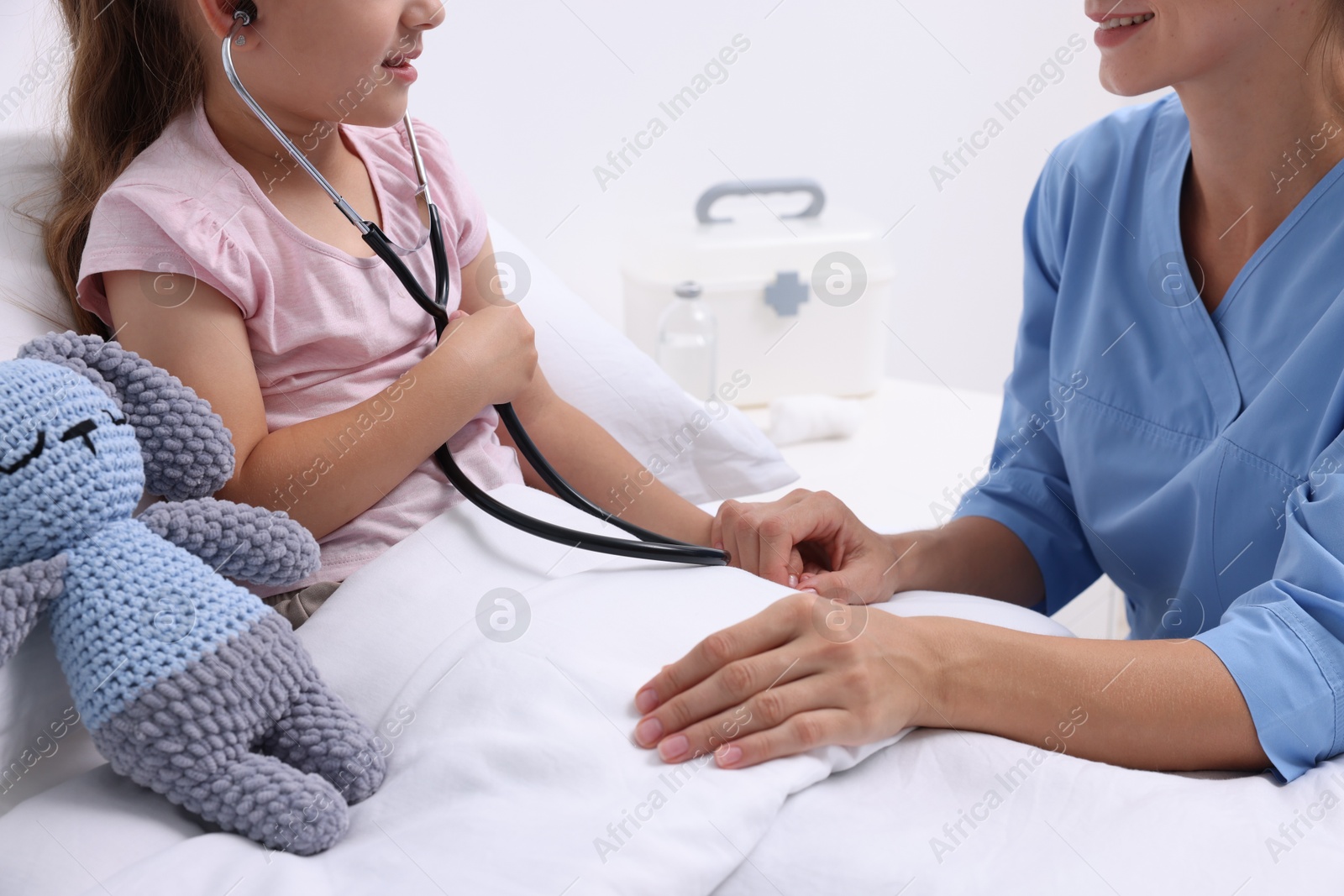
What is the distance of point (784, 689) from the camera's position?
0.66 metres

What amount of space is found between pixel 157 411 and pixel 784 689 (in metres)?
0.40

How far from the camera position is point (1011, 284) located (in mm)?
2164

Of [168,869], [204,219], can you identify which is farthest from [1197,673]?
[204,219]

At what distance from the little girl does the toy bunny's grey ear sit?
0.33 ft

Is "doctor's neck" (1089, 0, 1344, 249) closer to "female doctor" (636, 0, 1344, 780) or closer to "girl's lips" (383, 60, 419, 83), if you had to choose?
"female doctor" (636, 0, 1344, 780)

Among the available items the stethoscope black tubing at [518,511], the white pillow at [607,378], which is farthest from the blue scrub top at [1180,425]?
the stethoscope black tubing at [518,511]

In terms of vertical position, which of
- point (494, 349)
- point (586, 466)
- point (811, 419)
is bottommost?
point (811, 419)

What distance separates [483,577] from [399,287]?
27cm

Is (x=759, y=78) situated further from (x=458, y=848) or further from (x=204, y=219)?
(x=458, y=848)

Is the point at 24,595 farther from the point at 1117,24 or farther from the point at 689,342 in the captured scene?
the point at 689,342

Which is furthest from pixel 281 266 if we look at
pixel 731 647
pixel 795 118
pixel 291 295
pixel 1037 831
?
pixel 795 118

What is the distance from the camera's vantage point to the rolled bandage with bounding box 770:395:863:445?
151 centimetres

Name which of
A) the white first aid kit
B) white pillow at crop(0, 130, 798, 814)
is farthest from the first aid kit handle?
white pillow at crop(0, 130, 798, 814)

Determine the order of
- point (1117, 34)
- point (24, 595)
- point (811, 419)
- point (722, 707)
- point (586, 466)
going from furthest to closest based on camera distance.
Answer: point (811, 419) < point (586, 466) < point (1117, 34) < point (722, 707) < point (24, 595)
